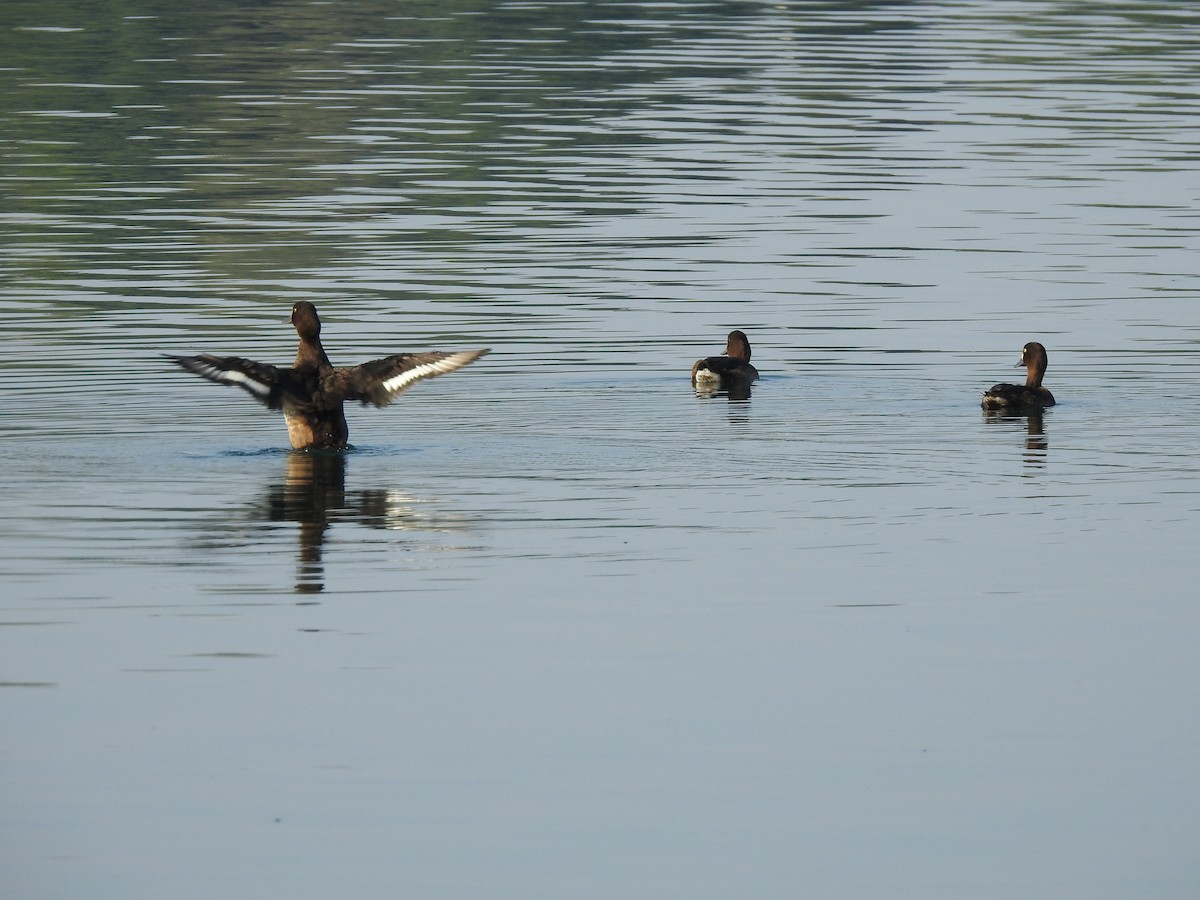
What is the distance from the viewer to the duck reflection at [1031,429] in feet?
64.8

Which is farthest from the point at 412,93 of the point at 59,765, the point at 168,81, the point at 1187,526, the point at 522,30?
the point at 59,765

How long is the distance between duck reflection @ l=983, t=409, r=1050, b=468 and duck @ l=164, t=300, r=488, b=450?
466cm

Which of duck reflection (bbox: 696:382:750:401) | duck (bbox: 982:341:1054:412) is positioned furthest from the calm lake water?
duck (bbox: 982:341:1054:412)

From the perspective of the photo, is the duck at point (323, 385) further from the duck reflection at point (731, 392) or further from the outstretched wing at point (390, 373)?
the duck reflection at point (731, 392)

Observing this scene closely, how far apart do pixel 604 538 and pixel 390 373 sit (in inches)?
148

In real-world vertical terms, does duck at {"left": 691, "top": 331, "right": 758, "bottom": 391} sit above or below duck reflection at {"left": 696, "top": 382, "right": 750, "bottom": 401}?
above

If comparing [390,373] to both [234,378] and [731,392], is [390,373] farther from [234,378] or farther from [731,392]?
[731,392]

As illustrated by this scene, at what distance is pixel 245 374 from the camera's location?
19.4 m

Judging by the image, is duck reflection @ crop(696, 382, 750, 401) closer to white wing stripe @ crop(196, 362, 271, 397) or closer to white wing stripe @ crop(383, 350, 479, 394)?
white wing stripe @ crop(383, 350, 479, 394)

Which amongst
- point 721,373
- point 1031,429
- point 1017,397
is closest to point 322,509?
point 721,373

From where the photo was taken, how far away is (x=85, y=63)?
57.5 metres

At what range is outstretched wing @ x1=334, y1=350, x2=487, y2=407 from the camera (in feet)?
63.3

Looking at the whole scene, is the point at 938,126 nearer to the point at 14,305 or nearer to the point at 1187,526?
the point at 14,305

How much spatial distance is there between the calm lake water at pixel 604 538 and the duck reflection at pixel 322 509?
0.05m
